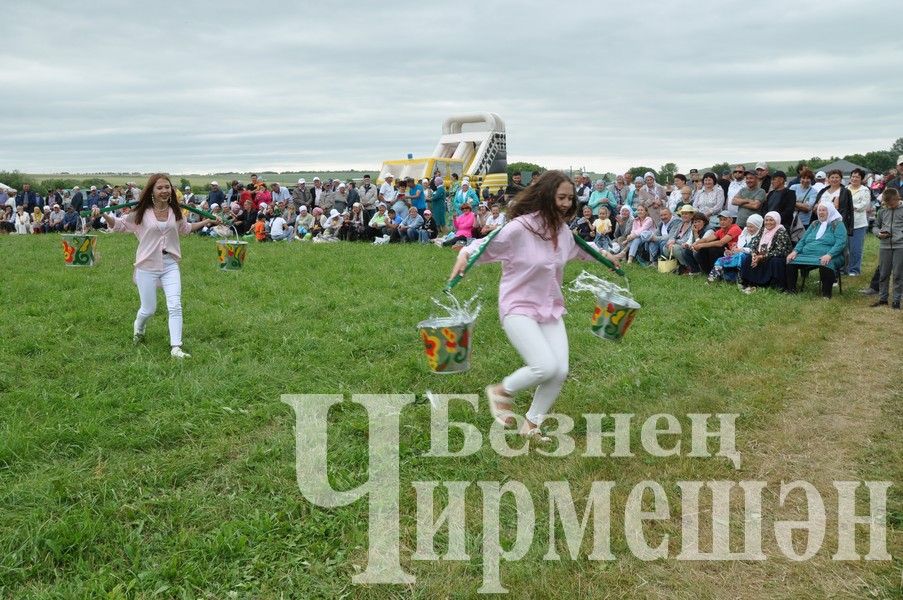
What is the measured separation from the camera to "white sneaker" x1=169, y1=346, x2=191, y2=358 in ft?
23.6

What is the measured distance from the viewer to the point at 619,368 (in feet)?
22.6

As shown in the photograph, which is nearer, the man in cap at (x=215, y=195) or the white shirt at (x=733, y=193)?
the white shirt at (x=733, y=193)

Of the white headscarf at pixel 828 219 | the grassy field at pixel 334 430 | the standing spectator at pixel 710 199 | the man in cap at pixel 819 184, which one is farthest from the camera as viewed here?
the standing spectator at pixel 710 199

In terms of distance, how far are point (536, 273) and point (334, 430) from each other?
1.95m

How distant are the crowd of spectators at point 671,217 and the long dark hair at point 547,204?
4.57ft

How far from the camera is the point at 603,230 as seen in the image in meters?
14.8

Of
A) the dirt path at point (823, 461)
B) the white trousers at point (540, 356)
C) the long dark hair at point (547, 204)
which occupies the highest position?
the long dark hair at point (547, 204)

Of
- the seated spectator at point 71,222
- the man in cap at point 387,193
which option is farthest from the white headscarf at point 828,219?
the seated spectator at point 71,222

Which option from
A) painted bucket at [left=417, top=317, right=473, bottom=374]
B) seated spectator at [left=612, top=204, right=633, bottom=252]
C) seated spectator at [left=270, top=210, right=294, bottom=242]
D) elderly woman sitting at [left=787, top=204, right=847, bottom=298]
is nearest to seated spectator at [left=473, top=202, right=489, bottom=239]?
seated spectator at [left=612, top=204, right=633, bottom=252]

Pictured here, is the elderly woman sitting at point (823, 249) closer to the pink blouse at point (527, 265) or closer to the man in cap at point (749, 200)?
the man in cap at point (749, 200)

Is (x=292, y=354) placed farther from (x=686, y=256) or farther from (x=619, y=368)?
(x=686, y=256)

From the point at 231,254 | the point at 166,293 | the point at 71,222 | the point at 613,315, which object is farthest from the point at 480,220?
the point at 71,222

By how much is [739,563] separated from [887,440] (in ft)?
7.31

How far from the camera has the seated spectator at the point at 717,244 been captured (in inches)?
475
